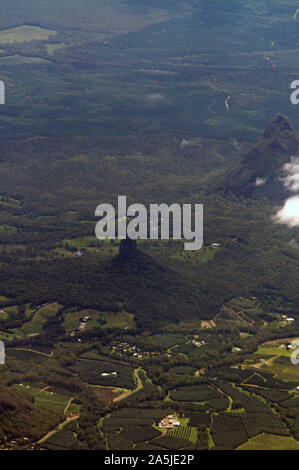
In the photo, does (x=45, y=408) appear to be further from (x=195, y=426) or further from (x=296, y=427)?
(x=296, y=427)
